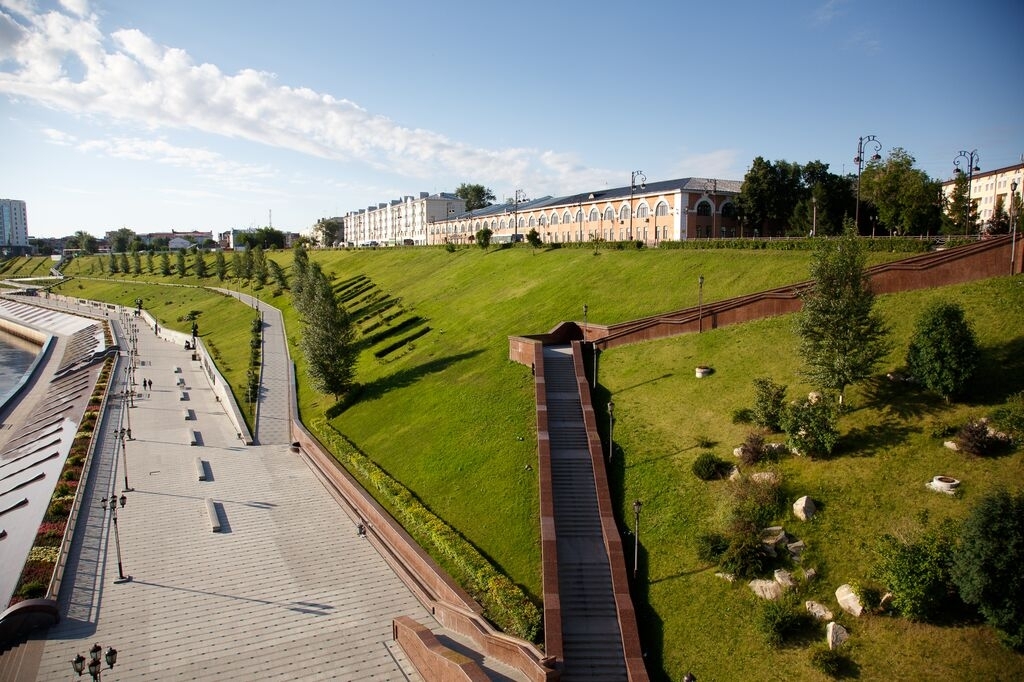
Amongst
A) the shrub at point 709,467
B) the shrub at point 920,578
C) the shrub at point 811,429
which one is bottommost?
the shrub at point 920,578

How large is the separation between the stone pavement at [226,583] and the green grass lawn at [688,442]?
12.3 ft

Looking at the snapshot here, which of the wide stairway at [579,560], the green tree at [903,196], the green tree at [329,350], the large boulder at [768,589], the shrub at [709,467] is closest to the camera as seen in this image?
the large boulder at [768,589]

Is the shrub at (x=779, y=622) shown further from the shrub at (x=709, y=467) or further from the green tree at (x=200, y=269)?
the green tree at (x=200, y=269)

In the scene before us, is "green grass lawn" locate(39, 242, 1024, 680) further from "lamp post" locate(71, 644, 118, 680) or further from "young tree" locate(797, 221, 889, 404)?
"lamp post" locate(71, 644, 118, 680)

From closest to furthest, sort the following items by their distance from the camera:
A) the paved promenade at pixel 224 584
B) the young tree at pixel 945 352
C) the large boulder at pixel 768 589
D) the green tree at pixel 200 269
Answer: the large boulder at pixel 768 589
the paved promenade at pixel 224 584
the young tree at pixel 945 352
the green tree at pixel 200 269

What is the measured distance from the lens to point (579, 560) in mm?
19344

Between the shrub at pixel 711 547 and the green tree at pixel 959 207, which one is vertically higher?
the green tree at pixel 959 207

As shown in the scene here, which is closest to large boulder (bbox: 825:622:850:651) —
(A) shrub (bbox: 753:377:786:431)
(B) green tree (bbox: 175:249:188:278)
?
(A) shrub (bbox: 753:377:786:431)

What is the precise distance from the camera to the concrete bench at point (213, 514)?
25.7 metres

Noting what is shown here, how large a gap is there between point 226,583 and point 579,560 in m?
12.0

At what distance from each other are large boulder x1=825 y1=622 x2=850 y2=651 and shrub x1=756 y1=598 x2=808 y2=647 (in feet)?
2.12

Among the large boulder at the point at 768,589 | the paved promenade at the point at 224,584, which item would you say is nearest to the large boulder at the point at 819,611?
the large boulder at the point at 768,589

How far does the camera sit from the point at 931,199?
45.1 meters

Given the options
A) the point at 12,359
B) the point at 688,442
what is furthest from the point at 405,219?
the point at 688,442
